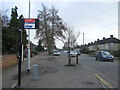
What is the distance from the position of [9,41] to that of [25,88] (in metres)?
14.5

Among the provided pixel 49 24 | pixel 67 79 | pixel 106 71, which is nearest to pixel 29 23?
pixel 67 79

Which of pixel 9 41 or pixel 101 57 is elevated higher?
pixel 9 41

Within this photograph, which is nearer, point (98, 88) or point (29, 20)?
point (98, 88)

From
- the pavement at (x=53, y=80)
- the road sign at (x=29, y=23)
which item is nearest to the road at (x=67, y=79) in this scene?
the pavement at (x=53, y=80)

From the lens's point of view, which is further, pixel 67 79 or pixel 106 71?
pixel 106 71

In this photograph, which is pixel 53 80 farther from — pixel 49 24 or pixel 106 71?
pixel 49 24

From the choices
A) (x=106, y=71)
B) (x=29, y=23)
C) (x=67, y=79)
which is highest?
(x=29, y=23)

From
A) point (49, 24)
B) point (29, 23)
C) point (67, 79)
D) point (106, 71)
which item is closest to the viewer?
point (67, 79)

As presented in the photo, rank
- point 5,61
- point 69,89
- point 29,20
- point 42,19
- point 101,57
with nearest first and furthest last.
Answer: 1. point 69,89
2. point 29,20
3. point 5,61
4. point 101,57
5. point 42,19

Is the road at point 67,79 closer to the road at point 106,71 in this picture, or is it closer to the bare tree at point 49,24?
the road at point 106,71

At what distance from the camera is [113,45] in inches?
3049

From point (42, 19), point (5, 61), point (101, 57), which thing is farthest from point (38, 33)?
point (5, 61)

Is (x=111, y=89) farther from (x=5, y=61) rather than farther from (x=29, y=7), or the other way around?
(x=5, y=61)

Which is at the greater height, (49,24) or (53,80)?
(49,24)
